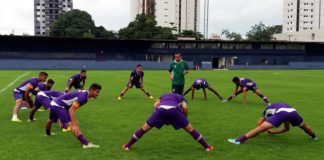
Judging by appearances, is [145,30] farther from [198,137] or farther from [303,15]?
[198,137]

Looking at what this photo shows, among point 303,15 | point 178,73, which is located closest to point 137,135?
point 178,73

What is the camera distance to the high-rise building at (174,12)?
14550cm

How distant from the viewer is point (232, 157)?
315 inches

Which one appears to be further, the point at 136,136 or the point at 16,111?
the point at 16,111

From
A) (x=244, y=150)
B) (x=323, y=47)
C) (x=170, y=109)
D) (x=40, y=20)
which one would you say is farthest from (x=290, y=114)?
(x=40, y=20)

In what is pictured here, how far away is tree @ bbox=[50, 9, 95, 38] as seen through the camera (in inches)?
4210

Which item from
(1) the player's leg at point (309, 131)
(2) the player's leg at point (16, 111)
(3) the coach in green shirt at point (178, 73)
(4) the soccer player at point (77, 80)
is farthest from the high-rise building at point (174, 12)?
(1) the player's leg at point (309, 131)

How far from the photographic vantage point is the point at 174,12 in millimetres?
146625

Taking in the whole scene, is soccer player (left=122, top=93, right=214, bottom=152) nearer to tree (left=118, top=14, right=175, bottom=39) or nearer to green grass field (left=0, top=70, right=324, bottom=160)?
green grass field (left=0, top=70, right=324, bottom=160)

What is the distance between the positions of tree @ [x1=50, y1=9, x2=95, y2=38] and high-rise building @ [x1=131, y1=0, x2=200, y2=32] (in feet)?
116

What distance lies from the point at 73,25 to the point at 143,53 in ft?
129

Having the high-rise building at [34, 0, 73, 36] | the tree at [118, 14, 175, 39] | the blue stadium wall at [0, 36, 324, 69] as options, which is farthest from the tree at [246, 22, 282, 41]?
the high-rise building at [34, 0, 73, 36]

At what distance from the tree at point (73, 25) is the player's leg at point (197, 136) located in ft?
329

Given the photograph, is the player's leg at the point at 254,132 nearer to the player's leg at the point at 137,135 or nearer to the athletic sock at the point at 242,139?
the athletic sock at the point at 242,139
